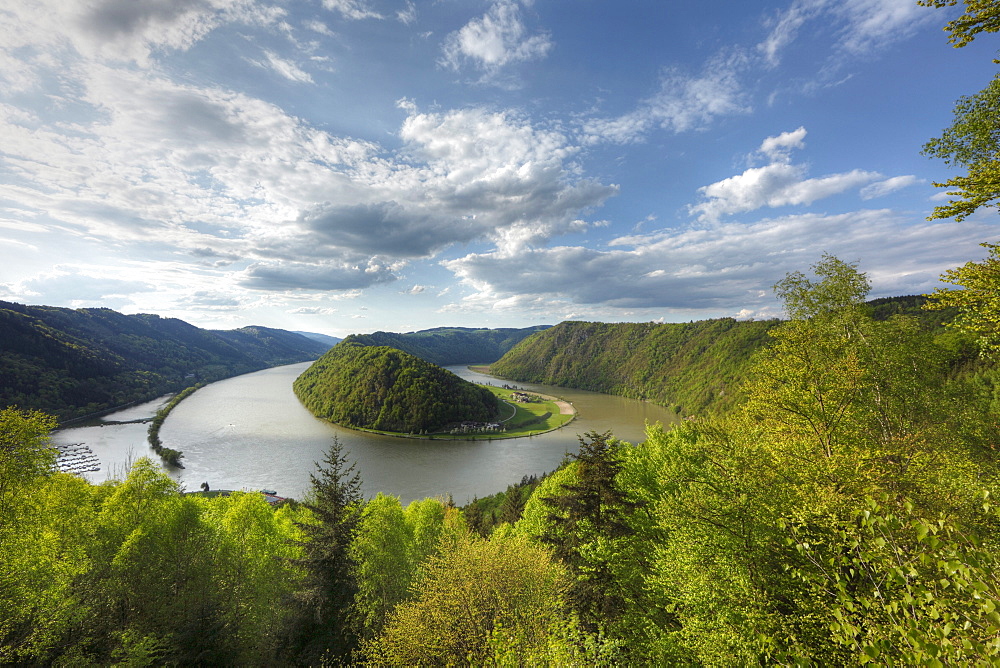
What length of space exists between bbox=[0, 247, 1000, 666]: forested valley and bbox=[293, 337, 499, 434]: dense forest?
270 ft

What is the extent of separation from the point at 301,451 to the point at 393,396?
1217 inches

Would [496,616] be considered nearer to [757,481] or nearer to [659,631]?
[659,631]

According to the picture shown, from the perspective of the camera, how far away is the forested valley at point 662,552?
7.18m

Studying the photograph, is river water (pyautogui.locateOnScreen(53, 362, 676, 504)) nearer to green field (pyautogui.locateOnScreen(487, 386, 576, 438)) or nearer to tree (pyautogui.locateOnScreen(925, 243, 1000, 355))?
green field (pyautogui.locateOnScreen(487, 386, 576, 438))

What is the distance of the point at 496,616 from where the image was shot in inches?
498

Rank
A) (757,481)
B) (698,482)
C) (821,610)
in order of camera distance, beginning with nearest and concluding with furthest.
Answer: (821,610)
(757,481)
(698,482)

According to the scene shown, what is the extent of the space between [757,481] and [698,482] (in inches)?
60.5

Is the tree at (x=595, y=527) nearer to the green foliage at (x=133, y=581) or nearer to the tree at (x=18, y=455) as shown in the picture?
the green foliage at (x=133, y=581)

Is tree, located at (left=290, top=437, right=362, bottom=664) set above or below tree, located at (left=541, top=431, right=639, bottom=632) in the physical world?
below

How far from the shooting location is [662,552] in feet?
37.4

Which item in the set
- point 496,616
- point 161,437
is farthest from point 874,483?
point 161,437

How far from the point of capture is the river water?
6594 centimetres

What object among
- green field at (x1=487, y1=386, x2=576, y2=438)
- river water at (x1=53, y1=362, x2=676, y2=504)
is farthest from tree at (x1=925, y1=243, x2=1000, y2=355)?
green field at (x1=487, y1=386, x2=576, y2=438)

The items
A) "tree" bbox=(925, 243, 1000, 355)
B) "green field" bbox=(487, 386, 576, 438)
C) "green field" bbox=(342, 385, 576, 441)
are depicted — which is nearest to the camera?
"tree" bbox=(925, 243, 1000, 355)
